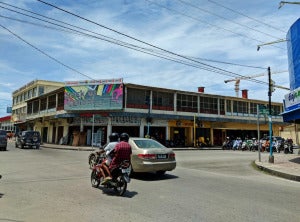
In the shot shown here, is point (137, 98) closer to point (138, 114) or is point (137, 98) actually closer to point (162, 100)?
point (138, 114)

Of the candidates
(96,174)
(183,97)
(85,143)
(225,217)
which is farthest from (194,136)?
(225,217)

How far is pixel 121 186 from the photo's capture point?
26.6 ft

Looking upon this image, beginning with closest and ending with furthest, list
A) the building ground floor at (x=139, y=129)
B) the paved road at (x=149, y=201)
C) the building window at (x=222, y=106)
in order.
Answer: the paved road at (x=149, y=201), the building ground floor at (x=139, y=129), the building window at (x=222, y=106)

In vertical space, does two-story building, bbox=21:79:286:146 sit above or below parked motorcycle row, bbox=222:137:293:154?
above

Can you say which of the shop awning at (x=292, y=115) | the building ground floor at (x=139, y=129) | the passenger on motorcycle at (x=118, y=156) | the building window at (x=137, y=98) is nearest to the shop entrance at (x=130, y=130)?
the building ground floor at (x=139, y=129)

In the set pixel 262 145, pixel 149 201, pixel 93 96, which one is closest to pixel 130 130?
pixel 93 96

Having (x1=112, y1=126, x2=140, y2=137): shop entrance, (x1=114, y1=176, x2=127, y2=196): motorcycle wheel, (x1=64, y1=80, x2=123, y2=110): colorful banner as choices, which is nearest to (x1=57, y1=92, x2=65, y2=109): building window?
(x1=64, y1=80, x2=123, y2=110): colorful banner

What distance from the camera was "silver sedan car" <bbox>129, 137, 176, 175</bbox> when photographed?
1081 centimetres

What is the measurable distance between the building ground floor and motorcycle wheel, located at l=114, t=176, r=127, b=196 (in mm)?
21480

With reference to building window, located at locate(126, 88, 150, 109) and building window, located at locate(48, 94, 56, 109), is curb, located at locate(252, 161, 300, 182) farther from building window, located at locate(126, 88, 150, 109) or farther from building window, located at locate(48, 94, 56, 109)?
building window, located at locate(48, 94, 56, 109)

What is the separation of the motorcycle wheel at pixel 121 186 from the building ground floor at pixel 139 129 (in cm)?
2148

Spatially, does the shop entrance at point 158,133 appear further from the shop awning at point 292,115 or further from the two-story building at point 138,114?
the shop awning at point 292,115

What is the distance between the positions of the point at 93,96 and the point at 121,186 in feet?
90.1

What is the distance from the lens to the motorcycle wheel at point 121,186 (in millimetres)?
8008
